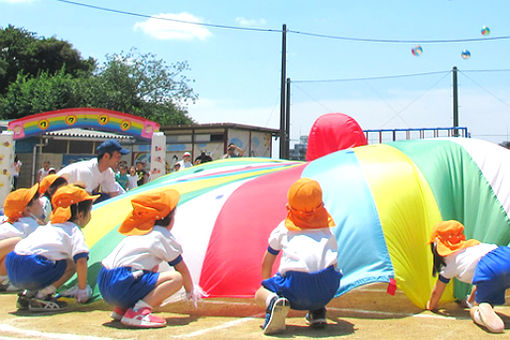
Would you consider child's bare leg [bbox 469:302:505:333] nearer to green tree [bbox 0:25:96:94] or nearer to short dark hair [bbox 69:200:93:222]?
short dark hair [bbox 69:200:93:222]

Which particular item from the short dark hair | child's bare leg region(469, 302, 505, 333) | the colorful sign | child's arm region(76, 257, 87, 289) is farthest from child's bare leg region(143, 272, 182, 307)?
the colorful sign

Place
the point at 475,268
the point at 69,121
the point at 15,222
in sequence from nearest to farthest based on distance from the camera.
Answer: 1. the point at 475,268
2. the point at 15,222
3. the point at 69,121

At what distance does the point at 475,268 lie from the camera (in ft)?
11.9

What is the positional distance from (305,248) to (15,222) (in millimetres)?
3021

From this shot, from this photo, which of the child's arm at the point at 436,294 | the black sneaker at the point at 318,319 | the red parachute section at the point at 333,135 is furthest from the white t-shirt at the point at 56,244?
the red parachute section at the point at 333,135

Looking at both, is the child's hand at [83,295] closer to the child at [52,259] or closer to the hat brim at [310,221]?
the child at [52,259]

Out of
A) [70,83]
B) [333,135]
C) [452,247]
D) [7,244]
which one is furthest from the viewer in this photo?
[70,83]

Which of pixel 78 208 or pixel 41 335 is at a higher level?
pixel 78 208

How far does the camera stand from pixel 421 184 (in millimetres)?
4352

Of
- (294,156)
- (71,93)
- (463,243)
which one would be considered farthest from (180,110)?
(463,243)

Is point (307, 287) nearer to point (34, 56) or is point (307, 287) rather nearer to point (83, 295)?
point (83, 295)

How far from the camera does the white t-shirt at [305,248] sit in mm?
3289

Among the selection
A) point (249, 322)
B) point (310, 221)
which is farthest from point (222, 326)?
point (310, 221)

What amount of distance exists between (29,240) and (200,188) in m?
1.68
